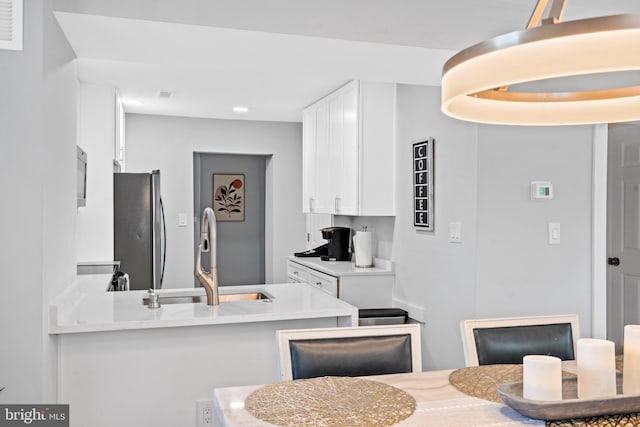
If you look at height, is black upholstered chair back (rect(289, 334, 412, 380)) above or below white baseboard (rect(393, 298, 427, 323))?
above

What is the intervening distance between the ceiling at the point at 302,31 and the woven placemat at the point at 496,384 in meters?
1.50

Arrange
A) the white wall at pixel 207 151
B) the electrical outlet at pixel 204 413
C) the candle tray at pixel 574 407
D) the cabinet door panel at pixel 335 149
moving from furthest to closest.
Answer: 1. the white wall at pixel 207 151
2. the cabinet door panel at pixel 335 149
3. the electrical outlet at pixel 204 413
4. the candle tray at pixel 574 407

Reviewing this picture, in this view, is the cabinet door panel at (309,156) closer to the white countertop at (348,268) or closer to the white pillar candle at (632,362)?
the white countertop at (348,268)

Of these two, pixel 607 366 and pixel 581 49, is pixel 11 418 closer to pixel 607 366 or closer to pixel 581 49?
pixel 607 366

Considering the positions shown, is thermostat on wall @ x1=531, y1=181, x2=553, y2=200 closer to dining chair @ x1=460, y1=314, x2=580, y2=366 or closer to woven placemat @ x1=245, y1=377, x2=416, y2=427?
dining chair @ x1=460, y1=314, x2=580, y2=366

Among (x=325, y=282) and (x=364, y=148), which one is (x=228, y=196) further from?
(x=364, y=148)

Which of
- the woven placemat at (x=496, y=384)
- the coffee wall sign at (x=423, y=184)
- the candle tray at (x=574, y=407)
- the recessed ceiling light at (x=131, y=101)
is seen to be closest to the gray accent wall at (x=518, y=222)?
the coffee wall sign at (x=423, y=184)

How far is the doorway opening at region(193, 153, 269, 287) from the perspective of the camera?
6562mm

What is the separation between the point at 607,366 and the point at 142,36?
2.13 metres

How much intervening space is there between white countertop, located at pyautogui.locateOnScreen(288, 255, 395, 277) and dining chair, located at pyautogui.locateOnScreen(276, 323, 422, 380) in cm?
233

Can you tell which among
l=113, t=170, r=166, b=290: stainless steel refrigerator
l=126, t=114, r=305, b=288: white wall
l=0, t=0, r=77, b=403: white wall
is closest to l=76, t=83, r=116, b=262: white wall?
l=113, t=170, r=166, b=290: stainless steel refrigerator

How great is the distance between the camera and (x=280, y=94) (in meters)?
5.02

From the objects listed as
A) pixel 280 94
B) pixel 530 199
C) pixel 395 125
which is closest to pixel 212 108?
pixel 280 94

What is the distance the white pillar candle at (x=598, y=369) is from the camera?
142 cm
